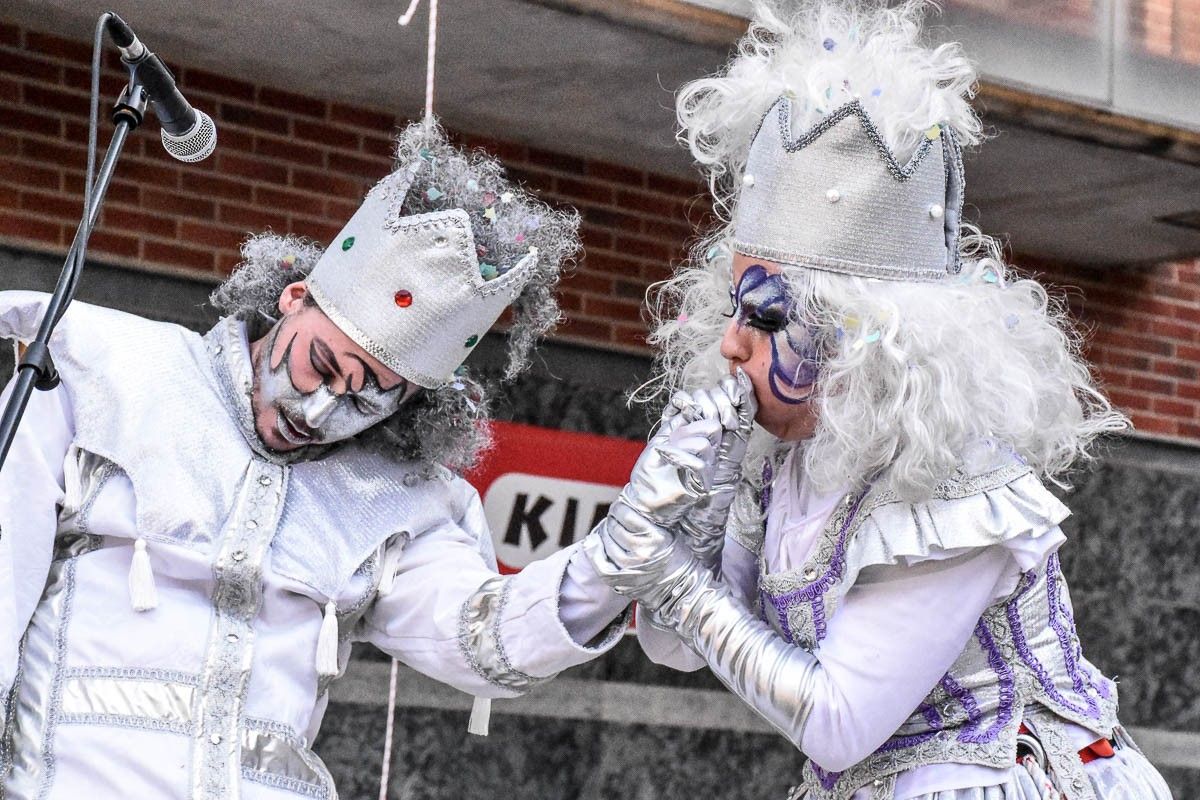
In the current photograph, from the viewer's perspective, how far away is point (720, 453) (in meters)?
2.29

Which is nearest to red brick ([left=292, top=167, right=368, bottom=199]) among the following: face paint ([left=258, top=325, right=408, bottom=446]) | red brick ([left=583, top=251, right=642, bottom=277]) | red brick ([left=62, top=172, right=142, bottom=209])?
red brick ([left=62, top=172, right=142, bottom=209])

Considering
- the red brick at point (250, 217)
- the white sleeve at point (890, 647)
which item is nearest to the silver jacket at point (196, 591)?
the white sleeve at point (890, 647)

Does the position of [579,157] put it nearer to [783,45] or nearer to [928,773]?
[783,45]

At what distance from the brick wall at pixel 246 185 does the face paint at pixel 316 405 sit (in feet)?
6.35

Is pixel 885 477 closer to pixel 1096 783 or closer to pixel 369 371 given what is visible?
pixel 1096 783

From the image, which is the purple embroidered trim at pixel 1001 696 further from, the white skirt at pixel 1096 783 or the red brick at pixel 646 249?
the red brick at pixel 646 249

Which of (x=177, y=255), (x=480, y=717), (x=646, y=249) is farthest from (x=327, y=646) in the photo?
(x=646, y=249)

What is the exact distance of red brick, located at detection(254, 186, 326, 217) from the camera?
458 cm

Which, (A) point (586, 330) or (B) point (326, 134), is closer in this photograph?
(B) point (326, 134)

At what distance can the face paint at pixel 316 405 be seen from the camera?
8.45 feet

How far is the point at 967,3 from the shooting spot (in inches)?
173

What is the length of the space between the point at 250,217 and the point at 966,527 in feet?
9.65

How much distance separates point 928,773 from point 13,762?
139 centimetres

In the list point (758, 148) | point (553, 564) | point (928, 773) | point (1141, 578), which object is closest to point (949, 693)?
point (928, 773)
